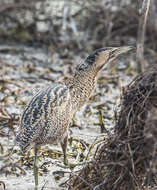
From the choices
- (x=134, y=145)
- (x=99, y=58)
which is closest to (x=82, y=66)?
(x=99, y=58)

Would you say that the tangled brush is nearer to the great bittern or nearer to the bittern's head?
the great bittern

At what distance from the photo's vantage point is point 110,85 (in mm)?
6230

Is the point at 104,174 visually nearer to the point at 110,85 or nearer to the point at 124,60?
the point at 110,85

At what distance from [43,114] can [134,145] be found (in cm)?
90

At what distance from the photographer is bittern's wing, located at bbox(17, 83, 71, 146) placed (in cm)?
350

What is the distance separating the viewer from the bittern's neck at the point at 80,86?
4051mm

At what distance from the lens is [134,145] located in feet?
9.38

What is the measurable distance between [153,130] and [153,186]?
0.57m

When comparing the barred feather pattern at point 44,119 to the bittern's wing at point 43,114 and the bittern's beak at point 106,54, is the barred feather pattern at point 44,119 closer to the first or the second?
the bittern's wing at point 43,114

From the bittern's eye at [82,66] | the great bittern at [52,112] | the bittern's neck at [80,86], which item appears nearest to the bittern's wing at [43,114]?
the great bittern at [52,112]

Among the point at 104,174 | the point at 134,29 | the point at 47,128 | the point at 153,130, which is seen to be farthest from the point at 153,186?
the point at 134,29

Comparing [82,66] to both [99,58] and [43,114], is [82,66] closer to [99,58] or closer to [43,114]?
[99,58]

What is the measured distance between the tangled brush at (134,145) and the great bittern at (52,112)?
0.58 m

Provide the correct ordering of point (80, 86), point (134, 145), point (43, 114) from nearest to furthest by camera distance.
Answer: point (134, 145) → point (43, 114) → point (80, 86)
